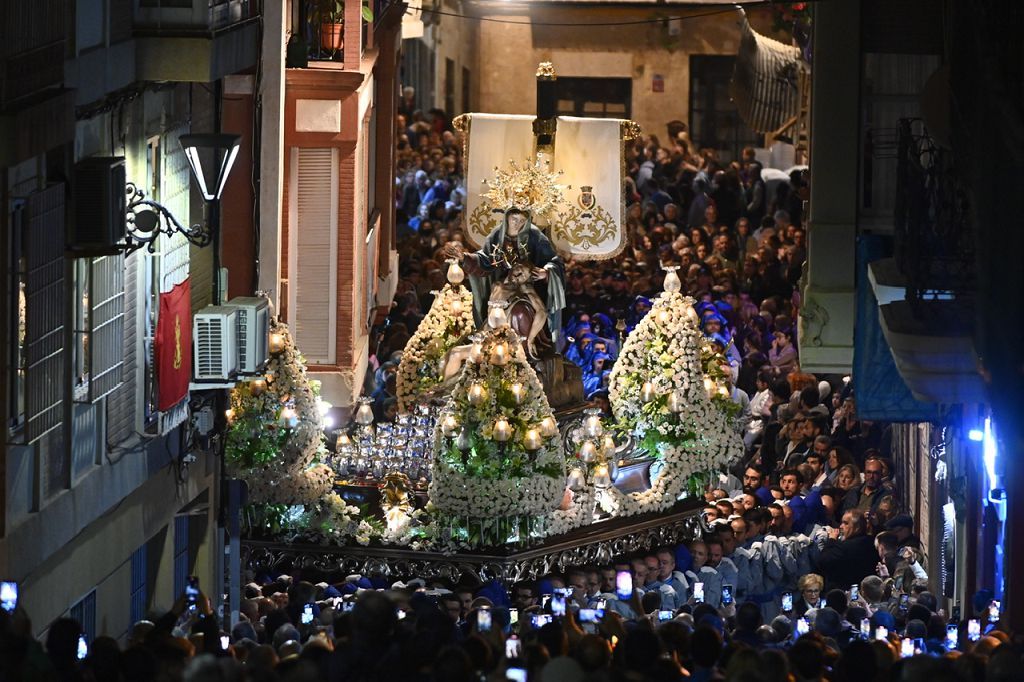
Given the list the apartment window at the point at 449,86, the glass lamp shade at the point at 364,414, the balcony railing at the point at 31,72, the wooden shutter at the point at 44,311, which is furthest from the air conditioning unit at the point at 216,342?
the apartment window at the point at 449,86

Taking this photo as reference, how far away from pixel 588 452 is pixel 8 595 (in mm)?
8463

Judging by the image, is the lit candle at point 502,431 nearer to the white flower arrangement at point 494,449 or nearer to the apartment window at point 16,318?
the white flower arrangement at point 494,449

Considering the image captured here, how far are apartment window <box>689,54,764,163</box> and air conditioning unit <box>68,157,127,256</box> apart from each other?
33.2m

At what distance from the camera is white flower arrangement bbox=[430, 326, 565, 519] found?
1988 cm

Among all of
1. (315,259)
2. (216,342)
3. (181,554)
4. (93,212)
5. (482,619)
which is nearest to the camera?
(482,619)

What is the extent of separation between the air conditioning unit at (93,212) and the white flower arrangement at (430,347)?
7735 millimetres

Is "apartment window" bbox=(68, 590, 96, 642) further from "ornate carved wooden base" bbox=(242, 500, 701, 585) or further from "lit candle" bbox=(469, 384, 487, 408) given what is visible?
"lit candle" bbox=(469, 384, 487, 408)

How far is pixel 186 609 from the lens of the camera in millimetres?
15992

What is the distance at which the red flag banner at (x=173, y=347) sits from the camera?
17781 millimetres

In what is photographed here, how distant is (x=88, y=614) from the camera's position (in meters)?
16.6

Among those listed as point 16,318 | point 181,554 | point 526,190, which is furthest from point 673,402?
point 16,318

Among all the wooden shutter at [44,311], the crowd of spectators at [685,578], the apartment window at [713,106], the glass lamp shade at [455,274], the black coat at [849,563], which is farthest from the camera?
the apartment window at [713,106]

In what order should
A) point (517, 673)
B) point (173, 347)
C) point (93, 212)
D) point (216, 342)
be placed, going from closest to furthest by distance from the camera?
point (517, 673) → point (93, 212) → point (173, 347) → point (216, 342)

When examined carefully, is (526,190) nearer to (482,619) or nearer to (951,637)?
(951,637)
